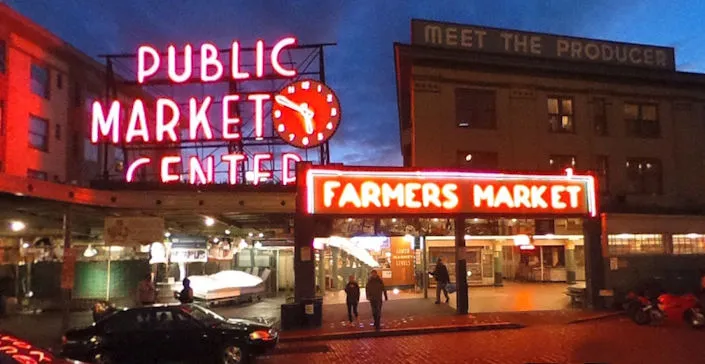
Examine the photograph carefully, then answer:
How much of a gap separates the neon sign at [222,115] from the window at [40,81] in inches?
293

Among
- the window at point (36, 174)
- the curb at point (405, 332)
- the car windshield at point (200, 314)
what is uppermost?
the window at point (36, 174)

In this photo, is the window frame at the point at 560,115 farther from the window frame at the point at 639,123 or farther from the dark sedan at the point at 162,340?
the dark sedan at the point at 162,340

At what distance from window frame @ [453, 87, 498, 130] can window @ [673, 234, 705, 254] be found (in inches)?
358

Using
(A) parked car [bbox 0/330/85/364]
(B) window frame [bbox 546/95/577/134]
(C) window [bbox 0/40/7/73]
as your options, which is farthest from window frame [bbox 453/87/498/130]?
(A) parked car [bbox 0/330/85/364]

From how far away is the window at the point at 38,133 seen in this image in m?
32.8

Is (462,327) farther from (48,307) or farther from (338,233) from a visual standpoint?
(48,307)

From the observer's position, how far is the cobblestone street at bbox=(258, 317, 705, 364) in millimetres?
14312

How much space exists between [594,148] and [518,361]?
64.1 feet

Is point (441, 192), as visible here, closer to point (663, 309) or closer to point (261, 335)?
point (663, 309)

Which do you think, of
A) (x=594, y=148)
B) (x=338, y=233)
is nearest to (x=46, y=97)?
(x=338, y=233)

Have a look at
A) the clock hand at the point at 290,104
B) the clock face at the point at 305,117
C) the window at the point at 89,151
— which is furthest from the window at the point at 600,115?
the window at the point at 89,151

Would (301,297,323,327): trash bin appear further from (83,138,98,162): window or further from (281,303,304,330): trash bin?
(83,138,98,162): window

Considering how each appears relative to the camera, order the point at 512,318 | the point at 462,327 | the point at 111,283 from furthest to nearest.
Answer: the point at 111,283, the point at 512,318, the point at 462,327

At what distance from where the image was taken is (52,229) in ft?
88.2
